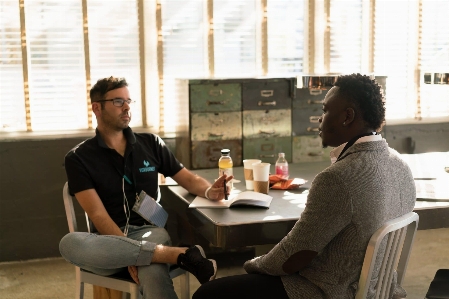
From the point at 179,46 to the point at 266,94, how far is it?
2.96 ft

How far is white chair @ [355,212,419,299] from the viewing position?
199 centimetres

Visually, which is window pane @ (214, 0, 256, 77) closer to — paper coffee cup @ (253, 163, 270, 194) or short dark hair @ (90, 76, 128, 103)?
short dark hair @ (90, 76, 128, 103)

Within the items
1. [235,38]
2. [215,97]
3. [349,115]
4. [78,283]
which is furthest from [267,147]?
[349,115]

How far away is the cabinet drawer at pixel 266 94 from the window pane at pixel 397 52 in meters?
1.30

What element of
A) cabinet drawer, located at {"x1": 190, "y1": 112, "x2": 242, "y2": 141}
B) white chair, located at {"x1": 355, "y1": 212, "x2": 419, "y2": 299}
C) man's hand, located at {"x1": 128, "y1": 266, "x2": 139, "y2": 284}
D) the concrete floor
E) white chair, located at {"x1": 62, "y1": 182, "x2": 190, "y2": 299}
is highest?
cabinet drawer, located at {"x1": 190, "y1": 112, "x2": 242, "y2": 141}

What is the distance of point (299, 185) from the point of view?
10.4ft

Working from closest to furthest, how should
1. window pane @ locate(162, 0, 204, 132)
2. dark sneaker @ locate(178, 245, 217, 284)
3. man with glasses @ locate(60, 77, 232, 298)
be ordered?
dark sneaker @ locate(178, 245, 217, 284), man with glasses @ locate(60, 77, 232, 298), window pane @ locate(162, 0, 204, 132)

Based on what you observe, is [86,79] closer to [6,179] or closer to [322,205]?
[6,179]

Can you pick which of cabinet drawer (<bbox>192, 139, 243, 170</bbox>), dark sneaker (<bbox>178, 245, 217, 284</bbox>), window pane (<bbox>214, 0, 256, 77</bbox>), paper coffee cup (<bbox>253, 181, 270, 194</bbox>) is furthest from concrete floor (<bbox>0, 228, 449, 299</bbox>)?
window pane (<bbox>214, 0, 256, 77</bbox>)

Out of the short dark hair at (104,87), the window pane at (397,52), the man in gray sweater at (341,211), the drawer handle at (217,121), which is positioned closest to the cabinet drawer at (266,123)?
the drawer handle at (217,121)

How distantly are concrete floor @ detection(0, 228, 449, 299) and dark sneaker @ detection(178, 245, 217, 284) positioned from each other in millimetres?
1484

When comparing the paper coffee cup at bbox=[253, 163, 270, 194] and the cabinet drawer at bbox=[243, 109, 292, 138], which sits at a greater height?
the cabinet drawer at bbox=[243, 109, 292, 138]

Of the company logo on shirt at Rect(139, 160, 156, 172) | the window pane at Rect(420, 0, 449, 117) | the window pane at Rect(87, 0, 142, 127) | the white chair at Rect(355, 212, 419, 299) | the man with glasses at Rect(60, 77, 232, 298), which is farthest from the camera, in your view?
the window pane at Rect(420, 0, 449, 117)

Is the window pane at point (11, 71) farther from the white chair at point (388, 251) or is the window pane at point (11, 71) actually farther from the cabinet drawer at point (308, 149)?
the white chair at point (388, 251)
